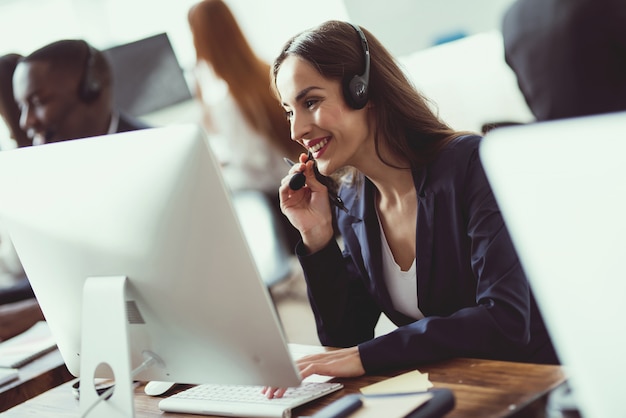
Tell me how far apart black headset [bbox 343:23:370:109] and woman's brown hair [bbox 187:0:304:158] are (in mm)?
1529

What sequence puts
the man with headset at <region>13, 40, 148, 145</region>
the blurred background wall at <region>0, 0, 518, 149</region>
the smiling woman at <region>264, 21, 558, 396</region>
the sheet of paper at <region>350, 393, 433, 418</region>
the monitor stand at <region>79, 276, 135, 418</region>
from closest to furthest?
the sheet of paper at <region>350, 393, 433, 418</region>
the monitor stand at <region>79, 276, 135, 418</region>
the smiling woman at <region>264, 21, 558, 396</region>
the blurred background wall at <region>0, 0, 518, 149</region>
the man with headset at <region>13, 40, 148, 145</region>

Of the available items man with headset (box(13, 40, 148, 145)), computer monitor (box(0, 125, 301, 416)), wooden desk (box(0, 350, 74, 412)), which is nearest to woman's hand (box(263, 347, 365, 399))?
computer monitor (box(0, 125, 301, 416))

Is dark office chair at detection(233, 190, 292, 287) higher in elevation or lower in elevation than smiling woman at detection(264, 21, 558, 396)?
lower

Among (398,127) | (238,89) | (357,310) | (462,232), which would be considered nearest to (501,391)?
(462,232)

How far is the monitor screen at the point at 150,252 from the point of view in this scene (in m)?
0.95

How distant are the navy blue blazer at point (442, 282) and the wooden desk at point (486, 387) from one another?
0.06 metres

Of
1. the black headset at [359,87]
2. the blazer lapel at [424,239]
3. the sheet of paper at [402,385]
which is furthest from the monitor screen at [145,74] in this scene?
the sheet of paper at [402,385]

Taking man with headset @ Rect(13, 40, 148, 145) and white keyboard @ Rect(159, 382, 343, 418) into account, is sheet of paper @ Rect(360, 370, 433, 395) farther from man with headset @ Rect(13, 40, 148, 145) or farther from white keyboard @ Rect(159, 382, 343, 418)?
man with headset @ Rect(13, 40, 148, 145)

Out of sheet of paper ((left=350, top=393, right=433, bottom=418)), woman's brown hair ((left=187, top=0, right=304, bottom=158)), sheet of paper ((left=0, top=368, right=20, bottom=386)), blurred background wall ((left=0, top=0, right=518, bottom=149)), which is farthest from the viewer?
woman's brown hair ((left=187, top=0, right=304, bottom=158))

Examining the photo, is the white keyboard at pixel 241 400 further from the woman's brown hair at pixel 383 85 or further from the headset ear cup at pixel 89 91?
the headset ear cup at pixel 89 91

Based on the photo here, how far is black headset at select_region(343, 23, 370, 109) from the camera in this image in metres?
1.49

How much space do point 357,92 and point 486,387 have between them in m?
0.71

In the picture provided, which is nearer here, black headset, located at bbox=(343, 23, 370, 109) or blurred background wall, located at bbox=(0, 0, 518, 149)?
black headset, located at bbox=(343, 23, 370, 109)

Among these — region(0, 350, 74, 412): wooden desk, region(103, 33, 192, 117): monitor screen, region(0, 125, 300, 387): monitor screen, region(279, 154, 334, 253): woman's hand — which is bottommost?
region(0, 350, 74, 412): wooden desk
